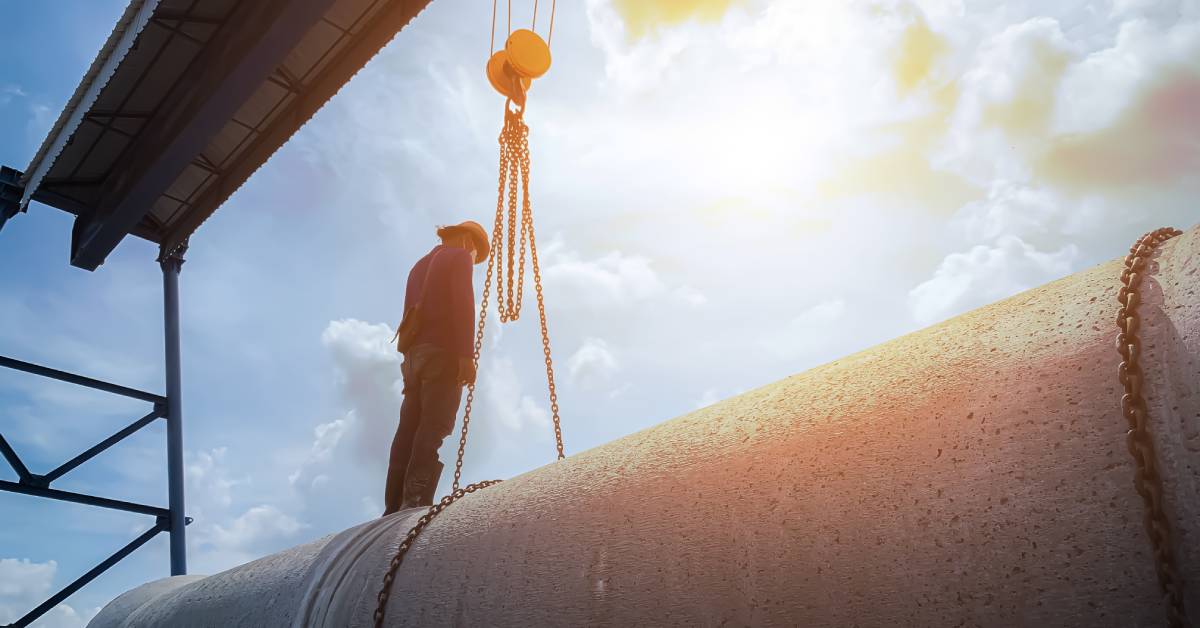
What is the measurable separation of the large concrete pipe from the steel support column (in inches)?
298

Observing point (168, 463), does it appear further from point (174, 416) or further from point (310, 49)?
point (310, 49)

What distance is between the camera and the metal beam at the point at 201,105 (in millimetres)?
6250

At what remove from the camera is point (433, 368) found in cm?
446

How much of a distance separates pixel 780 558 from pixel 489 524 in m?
0.99

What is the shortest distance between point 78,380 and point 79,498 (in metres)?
1.23

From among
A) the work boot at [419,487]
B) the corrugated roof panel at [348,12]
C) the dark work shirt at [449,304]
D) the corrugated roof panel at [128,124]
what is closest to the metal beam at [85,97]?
the corrugated roof panel at [128,124]

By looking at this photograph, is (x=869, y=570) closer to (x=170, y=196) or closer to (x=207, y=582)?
(x=207, y=582)

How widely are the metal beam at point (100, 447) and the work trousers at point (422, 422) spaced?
209 inches

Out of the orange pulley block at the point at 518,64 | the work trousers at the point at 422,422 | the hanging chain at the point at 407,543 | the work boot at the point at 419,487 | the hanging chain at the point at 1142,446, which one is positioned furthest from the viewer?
the orange pulley block at the point at 518,64

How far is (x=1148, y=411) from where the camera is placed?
1.21m

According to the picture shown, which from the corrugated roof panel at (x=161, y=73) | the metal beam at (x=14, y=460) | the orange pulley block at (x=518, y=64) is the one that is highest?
the corrugated roof panel at (x=161, y=73)

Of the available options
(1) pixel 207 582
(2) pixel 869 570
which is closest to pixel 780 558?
(2) pixel 869 570

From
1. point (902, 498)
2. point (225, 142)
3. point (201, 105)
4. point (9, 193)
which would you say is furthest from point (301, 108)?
point (902, 498)

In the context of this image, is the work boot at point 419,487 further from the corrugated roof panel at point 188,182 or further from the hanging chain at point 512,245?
the corrugated roof panel at point 188,182
